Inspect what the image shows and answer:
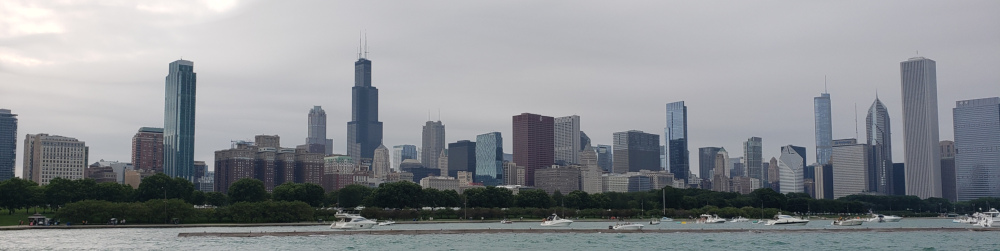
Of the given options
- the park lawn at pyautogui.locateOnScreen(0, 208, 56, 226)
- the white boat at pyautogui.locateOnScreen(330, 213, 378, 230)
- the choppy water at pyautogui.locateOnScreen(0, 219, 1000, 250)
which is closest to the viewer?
the choppy water at pyautogui.locateOnScreen(0, 219, 1000, 250)

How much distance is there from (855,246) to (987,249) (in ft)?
40.5

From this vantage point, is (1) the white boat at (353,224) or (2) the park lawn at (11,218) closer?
(1) the white boat at (353,224)

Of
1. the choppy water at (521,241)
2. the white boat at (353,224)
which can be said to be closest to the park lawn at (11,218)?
the choppy water at (521,241)

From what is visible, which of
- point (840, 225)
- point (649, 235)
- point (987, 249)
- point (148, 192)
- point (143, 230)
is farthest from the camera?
point (148, 192)

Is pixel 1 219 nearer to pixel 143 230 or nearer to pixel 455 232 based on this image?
pixel 143 230

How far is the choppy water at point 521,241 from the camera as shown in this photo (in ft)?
326

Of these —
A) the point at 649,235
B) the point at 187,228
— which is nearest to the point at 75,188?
the point at 187,228

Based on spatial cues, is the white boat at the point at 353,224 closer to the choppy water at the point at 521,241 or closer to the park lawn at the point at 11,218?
the choppy water at the point at 521,241

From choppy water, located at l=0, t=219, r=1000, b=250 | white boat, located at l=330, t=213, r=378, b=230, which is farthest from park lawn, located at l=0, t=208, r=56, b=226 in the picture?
white boat, located at l=330, t=213, r=378, b=230

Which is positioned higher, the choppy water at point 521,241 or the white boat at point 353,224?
the white boat at point 353,224

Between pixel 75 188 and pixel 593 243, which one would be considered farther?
pixel 75 188

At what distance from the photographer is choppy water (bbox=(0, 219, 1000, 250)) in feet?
326

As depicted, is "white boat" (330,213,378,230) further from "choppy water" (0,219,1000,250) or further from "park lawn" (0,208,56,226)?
"park lawn" (0,208,56,226)

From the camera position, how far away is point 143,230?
134 metres
